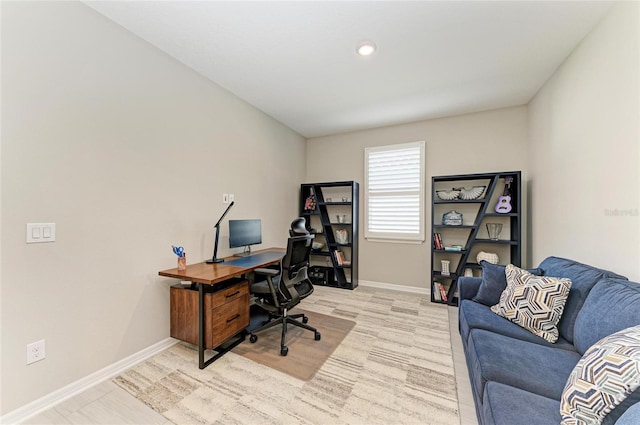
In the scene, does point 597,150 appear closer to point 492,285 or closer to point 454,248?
point 492,285

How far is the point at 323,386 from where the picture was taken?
176cm

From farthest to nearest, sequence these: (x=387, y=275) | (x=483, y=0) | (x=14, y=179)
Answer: (x=387, y=275)
(x=483, y=0)
(x=14, y=179)

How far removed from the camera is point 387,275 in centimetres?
406

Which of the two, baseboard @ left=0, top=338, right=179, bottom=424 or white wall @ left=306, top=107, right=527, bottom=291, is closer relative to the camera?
baseboard @ left=0, top=338, right=179, bottom=424

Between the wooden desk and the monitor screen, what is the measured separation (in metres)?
0.25

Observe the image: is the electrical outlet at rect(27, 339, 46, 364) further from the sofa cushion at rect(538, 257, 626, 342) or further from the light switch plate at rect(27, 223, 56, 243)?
the sofa cushion at rect(538, 257, 626, 342)

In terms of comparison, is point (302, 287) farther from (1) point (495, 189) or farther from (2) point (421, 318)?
(1) point (495, 189)

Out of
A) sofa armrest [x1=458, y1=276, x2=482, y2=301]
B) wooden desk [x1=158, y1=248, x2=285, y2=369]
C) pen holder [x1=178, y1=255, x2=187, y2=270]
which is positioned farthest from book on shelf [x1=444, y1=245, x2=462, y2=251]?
pen holder [x1=178, y1=255, x2=187, y2=270]

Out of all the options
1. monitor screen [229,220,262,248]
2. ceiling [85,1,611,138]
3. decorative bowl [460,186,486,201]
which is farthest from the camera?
decorative bowl [460,186,486,201]

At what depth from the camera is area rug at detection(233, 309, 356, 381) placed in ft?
6.50

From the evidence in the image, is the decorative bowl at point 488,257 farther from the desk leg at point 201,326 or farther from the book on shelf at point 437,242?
the desk leg at point 201,326

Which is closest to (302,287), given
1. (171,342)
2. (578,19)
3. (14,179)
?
(171,342)

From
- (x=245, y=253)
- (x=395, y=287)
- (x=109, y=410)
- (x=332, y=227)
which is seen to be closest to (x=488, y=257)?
(x=395, y=287)

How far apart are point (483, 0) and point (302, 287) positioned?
2764 millimetres
